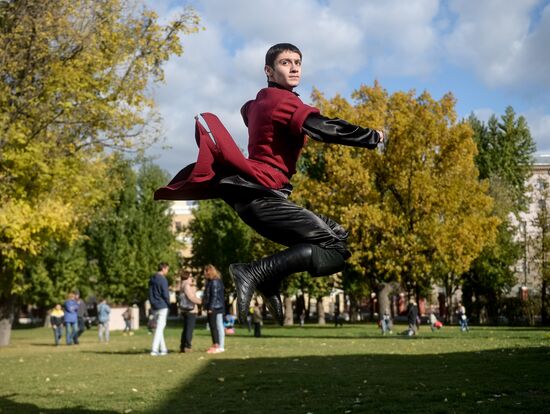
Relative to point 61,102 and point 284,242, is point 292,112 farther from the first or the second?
point 61,102

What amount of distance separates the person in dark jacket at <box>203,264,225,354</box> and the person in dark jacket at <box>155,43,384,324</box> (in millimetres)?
13745

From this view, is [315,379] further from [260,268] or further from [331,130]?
[331,130]

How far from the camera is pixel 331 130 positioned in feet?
15.1

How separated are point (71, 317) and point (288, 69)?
25.1 meters

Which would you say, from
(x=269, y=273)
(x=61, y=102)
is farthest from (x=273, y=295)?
(x=61, y=102)

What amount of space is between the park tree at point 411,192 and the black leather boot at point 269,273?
33854mm

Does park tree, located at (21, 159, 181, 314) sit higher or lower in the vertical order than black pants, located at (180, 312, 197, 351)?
higher

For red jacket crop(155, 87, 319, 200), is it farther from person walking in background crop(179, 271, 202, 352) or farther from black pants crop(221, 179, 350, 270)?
person walking in background crop(179, 271, 202, 352)

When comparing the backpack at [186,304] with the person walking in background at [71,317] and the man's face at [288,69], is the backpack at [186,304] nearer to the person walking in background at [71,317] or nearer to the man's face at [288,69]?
the person walking in background at [71,317]

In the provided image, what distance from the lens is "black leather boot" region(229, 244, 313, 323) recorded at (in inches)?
194

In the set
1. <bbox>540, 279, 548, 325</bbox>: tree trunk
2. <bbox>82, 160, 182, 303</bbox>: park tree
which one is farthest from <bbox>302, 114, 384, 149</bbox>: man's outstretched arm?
<bbox>82, 160, 182, 303</bbox>: park tree

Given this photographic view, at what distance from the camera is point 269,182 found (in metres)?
4.98

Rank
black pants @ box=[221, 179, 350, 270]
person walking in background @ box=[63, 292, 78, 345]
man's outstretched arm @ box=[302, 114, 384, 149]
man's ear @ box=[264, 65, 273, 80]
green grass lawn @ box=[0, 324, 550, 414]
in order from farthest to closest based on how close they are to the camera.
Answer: person walking in background @ box=[63, 292, 78, 345] → green grass lawn @ box=[0, 324, 550, 414] → man's ear @ box=[264, 65, 273, 80] → black pants @ box=[221, 179, 350, 270] → man's outstretched arm @ box=[302, 114, 384, 149]

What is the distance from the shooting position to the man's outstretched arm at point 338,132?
4605 millimetres
